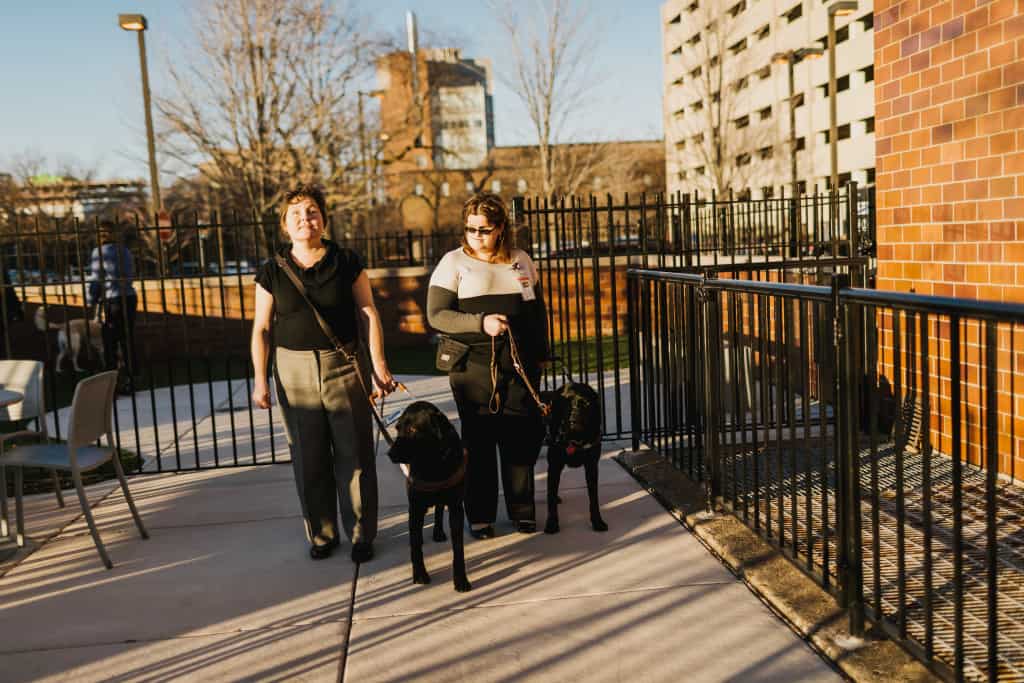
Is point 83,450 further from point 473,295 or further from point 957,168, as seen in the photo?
point 957,168

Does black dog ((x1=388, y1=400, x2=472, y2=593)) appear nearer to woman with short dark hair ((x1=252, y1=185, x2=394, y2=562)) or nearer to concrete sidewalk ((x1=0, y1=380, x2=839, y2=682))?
concrete sidewalk ((x1=0, y1=380, x2=839, y2=682))

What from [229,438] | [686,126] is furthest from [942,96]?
[686,126]

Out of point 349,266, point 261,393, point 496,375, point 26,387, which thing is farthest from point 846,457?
point 26,387

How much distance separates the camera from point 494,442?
4707 millimetres

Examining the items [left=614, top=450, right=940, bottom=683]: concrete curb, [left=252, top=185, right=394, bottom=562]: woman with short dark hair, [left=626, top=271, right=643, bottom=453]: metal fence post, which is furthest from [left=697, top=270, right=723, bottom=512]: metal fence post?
[left=252, top=185, right=394, bottom=562]: woman with short dark hair

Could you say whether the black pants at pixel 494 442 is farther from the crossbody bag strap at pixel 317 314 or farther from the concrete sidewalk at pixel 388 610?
the crossbody bag strap at pixel 317 314

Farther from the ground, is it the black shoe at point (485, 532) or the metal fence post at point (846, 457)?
the metal fence post at point (846, 457)

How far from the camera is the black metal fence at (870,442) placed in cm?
273

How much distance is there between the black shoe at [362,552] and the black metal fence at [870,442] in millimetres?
1821

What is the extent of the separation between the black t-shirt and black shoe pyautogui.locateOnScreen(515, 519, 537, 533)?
1313 millimetres

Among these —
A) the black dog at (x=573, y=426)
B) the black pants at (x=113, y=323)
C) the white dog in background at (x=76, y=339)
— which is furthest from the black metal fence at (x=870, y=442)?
the white dog in background at (x=76, y=339)

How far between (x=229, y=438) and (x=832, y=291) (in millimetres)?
6197

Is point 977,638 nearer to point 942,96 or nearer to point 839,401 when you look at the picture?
point 839,401

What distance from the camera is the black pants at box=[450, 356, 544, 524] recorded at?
4617 millimetres
